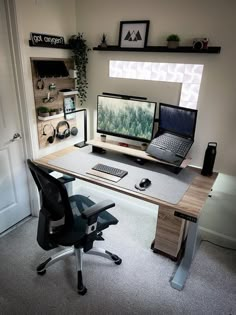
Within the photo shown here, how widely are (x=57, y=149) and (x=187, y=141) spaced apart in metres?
1.32

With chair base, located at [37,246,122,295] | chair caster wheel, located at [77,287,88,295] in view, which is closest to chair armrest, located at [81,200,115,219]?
chair base, located at [37,246,122,295]

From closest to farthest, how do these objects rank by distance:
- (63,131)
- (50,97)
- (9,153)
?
(9,153) < (50,97) < (63,131)

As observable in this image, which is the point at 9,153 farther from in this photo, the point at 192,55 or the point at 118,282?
the point at 192,55

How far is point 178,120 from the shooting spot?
1.93 m

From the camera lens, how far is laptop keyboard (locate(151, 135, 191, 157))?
1.90 meters

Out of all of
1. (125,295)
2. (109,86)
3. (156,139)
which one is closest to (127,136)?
(156,139)

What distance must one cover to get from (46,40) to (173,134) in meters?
1.35

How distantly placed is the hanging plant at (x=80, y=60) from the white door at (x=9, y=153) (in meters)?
0.62

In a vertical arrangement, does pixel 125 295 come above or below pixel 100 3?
below

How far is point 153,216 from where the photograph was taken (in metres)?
2.58

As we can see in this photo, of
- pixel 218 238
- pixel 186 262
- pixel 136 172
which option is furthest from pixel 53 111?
pixel 218 238

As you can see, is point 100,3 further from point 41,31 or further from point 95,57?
point 41,31

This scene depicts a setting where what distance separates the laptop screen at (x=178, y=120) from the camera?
184cm

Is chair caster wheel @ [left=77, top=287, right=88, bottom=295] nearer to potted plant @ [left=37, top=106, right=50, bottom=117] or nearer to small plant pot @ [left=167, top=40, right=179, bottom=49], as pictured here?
A: potted plant @ [left=37, top=106, right=50, bottom=117]
